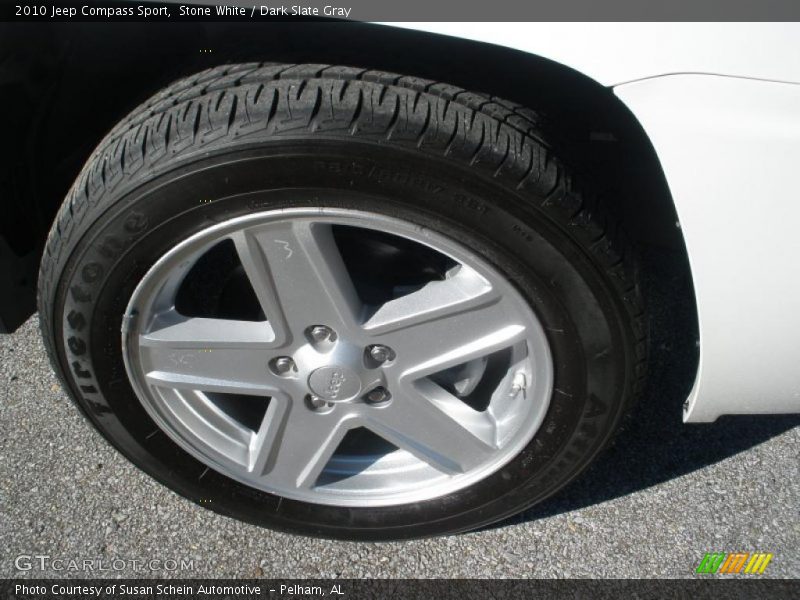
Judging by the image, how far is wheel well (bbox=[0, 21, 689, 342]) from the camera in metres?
1.48

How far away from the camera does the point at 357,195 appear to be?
1.36 metres

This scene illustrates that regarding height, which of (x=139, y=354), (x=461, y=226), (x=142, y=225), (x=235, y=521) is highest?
(x=461, y=226)

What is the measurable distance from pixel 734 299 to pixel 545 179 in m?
0.42

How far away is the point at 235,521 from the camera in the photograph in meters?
1.93

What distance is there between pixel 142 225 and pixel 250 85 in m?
0.32

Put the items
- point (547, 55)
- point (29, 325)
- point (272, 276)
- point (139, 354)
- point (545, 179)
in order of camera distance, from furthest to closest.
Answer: point (29, 325) → point (139, 354) → point (272, 276) → point (545, 179) → point (547, 55)

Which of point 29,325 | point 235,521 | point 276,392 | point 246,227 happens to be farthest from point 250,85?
point 29,325

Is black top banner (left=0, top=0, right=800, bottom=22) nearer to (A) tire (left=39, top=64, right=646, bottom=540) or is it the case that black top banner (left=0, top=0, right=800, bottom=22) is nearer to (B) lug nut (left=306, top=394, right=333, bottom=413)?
(A) tire (left=39, top=64, right=646, bottom=540)

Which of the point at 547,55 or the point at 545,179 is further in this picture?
the point at 545,179

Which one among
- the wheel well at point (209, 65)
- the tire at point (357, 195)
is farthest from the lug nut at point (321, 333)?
the wheel well at point (209, 65)

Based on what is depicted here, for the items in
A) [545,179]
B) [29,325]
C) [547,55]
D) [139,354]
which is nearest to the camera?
[547,55]

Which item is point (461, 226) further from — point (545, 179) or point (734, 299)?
point (734, 299)

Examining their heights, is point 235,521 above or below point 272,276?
below

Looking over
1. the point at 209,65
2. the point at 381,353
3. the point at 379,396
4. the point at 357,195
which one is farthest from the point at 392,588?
the point at 209,65
